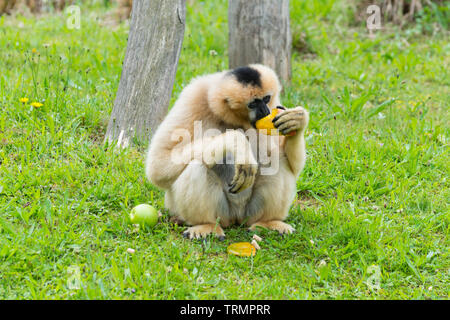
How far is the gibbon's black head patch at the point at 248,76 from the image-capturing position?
12.3 feet

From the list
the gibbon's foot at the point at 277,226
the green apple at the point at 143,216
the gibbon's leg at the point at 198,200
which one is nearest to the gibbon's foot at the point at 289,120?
the gibbon's leg at the point at 198,200

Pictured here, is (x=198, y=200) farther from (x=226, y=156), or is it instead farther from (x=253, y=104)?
(x=253, y=104)

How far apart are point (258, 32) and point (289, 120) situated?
9.55 feet

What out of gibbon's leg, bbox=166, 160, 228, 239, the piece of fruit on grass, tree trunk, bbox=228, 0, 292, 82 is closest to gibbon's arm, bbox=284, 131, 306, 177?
gibbon's leg, bbox=166, 160, 228, 239

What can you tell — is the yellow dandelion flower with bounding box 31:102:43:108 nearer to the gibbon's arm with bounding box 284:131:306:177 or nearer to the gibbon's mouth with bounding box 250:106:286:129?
the gibbon's mouth with bounding box 250:106:286:129

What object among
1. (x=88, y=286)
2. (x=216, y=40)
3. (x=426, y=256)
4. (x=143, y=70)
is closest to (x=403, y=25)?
(x=216, y=40)

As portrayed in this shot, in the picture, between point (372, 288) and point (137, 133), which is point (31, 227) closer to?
point (137, 133)

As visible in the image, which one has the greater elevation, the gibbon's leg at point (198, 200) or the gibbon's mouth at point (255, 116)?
the gibbon's mouth at point (255, 116)

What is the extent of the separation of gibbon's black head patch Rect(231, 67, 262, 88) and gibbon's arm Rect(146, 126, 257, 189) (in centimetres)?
35

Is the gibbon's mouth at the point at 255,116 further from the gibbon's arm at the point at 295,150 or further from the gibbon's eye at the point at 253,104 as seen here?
the gibbon's arm at the point at 295,150

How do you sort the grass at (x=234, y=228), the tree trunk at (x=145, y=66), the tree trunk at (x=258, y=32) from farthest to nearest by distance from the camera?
the tree trunk at (x=258, y=32) < the tree trunk at (x=145, y=66) < the grass at (x=234, y=228)

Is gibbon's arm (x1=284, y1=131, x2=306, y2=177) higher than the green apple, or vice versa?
gibbon's arm (x1=284, y1=131, x2=306, y2=177)

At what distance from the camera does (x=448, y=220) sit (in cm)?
421

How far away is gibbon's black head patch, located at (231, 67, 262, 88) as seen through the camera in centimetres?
374
